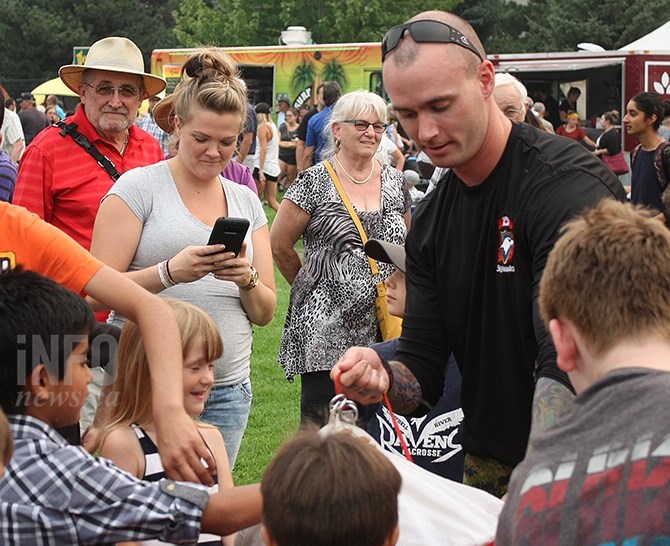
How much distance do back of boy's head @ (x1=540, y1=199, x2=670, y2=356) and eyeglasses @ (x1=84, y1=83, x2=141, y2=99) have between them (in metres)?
3.54

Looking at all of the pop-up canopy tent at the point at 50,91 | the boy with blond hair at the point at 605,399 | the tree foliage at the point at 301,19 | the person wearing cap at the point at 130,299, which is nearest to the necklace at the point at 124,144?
the person wearing cap at the point at 130,299

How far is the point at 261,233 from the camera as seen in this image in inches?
178

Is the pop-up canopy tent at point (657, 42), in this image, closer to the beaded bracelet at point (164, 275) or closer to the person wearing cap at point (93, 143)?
the person wearing cap at point (93, 143)

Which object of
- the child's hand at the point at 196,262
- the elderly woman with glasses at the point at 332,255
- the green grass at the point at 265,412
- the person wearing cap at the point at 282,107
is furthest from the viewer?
the person wearing cap at the point at 282,107

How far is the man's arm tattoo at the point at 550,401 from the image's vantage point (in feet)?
8.39

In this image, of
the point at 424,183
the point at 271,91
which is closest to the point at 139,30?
the point at 271,91

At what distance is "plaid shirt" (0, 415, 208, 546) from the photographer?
2.34 m

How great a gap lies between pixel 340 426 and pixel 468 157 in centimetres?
98

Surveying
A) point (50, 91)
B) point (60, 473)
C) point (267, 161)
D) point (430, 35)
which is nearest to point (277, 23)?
point (50, 91)

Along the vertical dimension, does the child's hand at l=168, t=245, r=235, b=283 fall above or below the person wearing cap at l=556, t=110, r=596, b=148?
below

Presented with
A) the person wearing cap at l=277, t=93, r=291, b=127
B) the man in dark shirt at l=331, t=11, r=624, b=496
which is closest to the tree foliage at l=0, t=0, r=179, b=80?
the person wearing cap at l=277, t=93, r=291, b=127

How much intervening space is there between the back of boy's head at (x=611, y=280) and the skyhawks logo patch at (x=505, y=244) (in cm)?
83

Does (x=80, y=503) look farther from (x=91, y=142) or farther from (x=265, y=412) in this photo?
(x=265, y=412)

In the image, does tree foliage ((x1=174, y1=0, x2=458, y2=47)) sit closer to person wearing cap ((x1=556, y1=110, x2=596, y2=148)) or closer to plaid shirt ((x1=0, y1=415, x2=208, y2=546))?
person wearing cap ((x1=556, y1=110, x2=596, y2=148))
